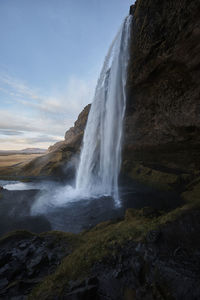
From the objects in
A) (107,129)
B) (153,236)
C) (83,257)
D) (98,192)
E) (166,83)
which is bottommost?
(98,192)

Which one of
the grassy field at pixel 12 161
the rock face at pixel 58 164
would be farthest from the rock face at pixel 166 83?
the grassy field at pixel 12 161

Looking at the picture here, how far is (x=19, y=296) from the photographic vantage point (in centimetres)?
205

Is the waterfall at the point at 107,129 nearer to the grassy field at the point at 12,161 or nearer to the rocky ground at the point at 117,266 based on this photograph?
the rocky ground at the point at 117,266

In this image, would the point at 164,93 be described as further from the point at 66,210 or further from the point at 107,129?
the point at 66,210

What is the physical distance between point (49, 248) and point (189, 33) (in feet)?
34.9

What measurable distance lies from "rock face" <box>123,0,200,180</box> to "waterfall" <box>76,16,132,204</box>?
1.18 m

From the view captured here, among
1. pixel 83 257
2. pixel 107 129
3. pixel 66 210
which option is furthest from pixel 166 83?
pixel 66 210

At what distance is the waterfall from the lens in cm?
1192

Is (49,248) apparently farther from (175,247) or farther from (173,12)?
(173,12)

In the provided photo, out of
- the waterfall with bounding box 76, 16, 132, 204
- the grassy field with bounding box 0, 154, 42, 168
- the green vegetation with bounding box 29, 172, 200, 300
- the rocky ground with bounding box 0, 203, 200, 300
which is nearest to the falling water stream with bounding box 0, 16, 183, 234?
the waterfall with bounding box 76, 16, 132, 204

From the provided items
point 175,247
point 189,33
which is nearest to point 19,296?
point 175,247

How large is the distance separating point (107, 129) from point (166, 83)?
7184 millimetres

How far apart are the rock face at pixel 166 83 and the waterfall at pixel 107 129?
1181mm

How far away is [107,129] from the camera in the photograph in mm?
14734
